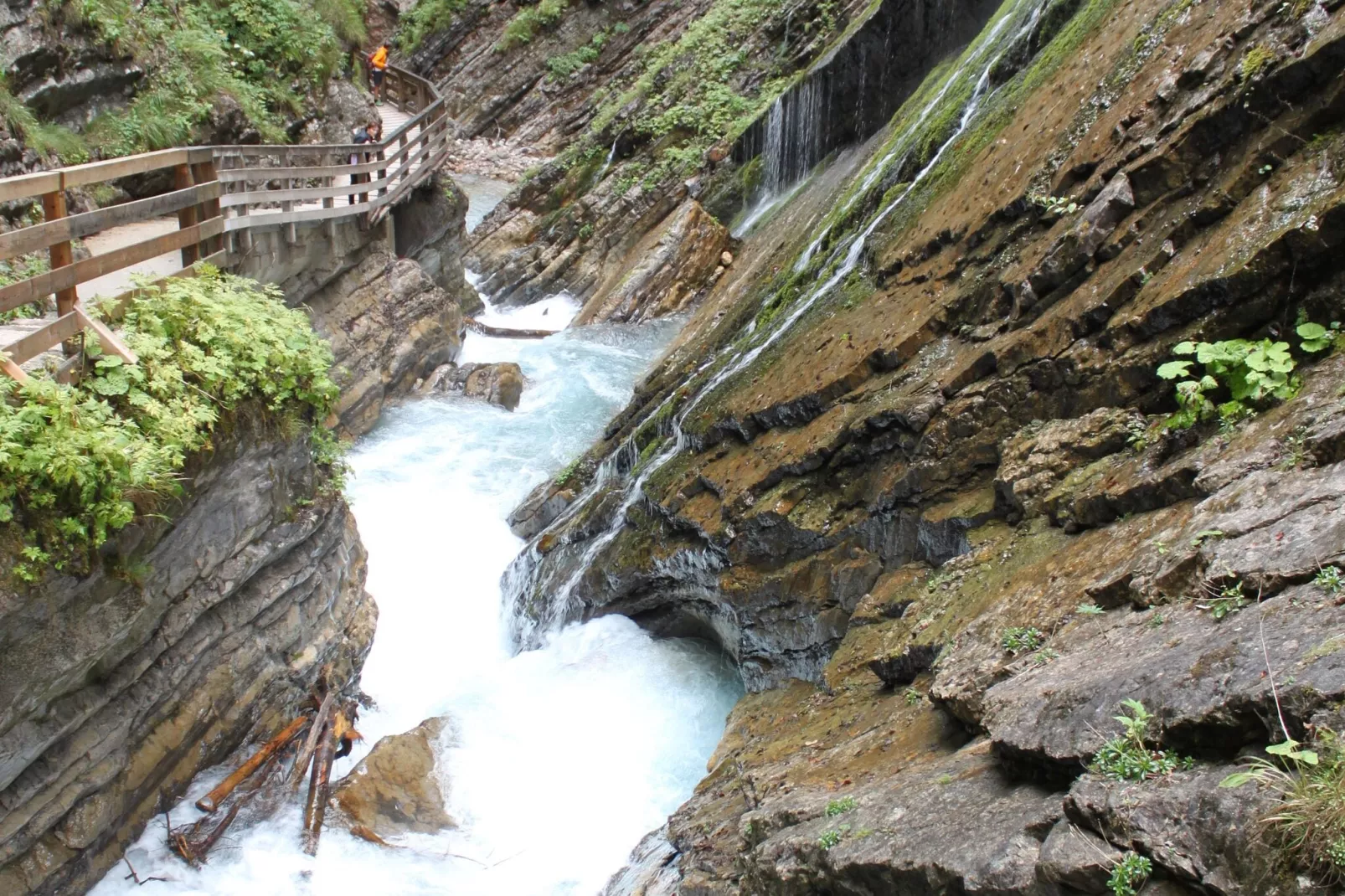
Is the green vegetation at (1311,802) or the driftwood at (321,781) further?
the driftwood at (321,781)

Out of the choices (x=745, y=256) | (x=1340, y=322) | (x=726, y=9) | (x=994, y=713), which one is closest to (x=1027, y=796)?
(x=994, y=713)

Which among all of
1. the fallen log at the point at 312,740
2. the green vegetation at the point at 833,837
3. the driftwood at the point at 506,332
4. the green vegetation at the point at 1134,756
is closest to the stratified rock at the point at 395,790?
the fallen log at the point at 312,740

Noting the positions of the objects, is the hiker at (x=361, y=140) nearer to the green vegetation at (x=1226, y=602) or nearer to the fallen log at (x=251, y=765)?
the fallen log at (x=251, y=765)

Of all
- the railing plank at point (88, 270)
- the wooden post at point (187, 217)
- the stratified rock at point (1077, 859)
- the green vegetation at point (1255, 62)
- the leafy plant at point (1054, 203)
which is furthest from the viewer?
the wooden post at point (187, 217)

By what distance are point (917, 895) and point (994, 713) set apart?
96 cm

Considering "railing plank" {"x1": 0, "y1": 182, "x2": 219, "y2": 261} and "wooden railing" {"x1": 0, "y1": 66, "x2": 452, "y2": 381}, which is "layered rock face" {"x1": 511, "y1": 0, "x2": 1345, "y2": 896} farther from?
"railing plank" {"x1": 0, "y1": 182, "x2": 219, "y2": 261}

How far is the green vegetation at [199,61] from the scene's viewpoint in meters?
11.5

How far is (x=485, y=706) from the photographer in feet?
32.0

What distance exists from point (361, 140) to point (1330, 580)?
604 inches

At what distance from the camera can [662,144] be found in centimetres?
2214

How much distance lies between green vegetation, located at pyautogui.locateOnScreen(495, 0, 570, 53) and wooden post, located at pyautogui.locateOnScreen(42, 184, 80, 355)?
2794 cm

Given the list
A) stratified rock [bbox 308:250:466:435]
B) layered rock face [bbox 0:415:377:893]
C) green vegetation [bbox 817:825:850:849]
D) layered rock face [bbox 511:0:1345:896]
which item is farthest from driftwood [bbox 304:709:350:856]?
stratified rock [bbox 308:250:466:435]

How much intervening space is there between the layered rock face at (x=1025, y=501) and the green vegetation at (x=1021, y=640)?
0.05m

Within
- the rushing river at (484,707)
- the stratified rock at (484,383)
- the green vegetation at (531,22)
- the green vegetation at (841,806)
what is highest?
the green vegetation at (531,22)
